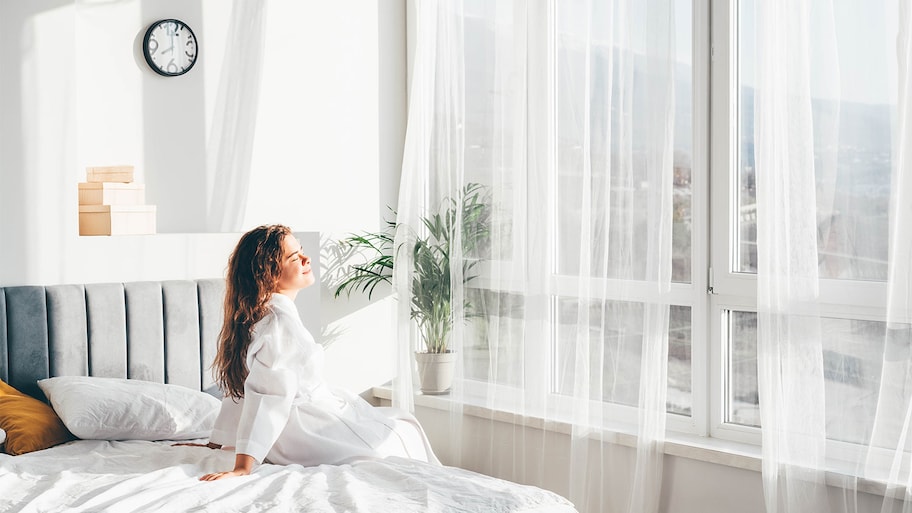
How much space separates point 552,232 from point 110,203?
170 cm

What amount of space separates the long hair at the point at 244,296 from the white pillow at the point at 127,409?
14.8 inches

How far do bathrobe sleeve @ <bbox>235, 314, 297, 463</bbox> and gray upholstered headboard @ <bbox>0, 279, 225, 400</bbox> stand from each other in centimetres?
93

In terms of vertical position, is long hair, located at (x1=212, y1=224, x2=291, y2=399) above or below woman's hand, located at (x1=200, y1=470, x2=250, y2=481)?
above

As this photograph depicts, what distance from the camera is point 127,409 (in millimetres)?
2840

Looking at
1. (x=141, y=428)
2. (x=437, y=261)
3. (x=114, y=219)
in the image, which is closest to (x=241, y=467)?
(x=141, y=428)

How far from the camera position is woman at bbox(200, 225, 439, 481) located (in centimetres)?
243

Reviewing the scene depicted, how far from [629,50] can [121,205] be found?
A: 6.44 feet

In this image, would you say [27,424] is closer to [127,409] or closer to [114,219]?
[127,409]

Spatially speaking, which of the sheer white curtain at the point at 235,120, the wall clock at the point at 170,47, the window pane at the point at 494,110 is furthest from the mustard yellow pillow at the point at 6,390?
the window pane at the point at 494,110

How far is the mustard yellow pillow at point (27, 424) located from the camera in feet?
8.81

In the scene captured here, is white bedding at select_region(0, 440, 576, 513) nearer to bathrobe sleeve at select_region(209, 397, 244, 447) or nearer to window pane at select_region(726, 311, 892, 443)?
bathrobe sleeve at select_region(209, 397, 244, 447)

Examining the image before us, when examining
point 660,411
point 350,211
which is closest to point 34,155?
point 350,211

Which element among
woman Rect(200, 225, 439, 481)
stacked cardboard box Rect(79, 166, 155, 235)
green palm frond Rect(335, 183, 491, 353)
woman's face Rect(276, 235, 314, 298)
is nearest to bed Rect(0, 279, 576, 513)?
woman Rect(200, 225, 439, 481)

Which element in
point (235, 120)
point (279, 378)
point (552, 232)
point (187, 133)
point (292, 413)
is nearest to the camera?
point (279, 378)
